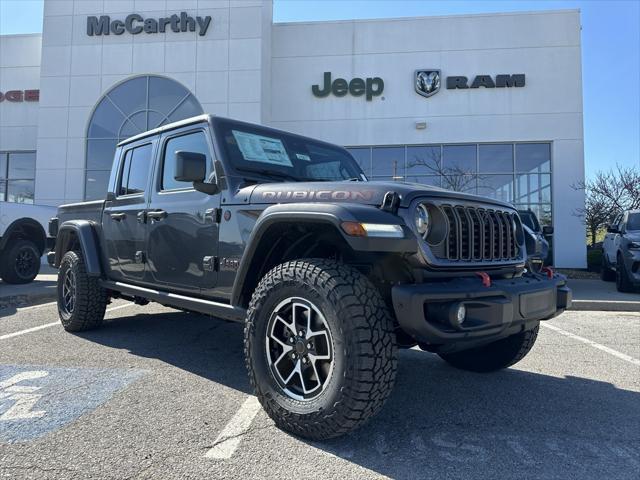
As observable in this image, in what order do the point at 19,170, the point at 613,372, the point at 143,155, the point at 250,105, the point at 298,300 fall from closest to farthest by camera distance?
the point at 298,300, the point at 613,372, the point at 143,155, the point at 250,105, the point at 19,170

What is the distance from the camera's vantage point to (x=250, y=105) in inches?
616

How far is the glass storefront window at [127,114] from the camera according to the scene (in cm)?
1623

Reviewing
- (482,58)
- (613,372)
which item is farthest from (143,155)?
(482,58)

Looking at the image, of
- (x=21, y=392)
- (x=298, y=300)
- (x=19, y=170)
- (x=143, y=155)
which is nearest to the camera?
(x=298, y=300)

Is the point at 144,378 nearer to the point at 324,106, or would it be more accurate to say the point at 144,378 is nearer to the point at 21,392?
the point at 21,392

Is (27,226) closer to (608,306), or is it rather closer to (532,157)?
(608,306)

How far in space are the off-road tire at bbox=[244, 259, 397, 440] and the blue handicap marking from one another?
1258 millimetres

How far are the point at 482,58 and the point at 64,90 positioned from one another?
15.0 metres

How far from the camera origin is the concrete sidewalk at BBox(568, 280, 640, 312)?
748 cm

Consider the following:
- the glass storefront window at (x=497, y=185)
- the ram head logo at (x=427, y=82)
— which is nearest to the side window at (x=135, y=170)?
the ram head logo at (x=427, y=82)

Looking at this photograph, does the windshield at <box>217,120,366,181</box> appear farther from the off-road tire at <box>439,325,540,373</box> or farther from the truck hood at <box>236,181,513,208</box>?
the off-road tire at <box>439,325,540,373</box>

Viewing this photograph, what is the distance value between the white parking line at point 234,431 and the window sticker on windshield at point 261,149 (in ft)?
5.78

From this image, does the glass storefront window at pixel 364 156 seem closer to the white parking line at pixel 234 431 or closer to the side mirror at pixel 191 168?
the side mirror at pixel 191 168

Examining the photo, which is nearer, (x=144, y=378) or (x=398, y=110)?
(x=144, y=378)
